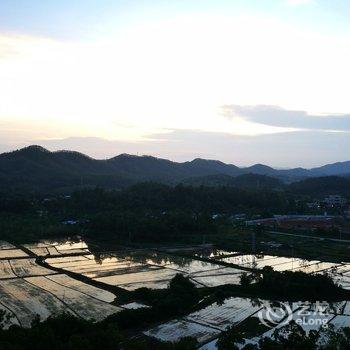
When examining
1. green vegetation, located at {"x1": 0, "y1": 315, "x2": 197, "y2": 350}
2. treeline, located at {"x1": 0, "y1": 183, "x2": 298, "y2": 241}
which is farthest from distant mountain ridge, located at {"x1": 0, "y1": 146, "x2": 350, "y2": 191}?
green vegetation, located at {"x1": 0, "y1": 315, "x2": 197, "y2": 350}

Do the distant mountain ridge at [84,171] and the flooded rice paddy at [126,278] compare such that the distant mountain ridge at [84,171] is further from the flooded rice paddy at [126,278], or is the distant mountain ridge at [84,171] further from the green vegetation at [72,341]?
the green vegetation at [72,341]

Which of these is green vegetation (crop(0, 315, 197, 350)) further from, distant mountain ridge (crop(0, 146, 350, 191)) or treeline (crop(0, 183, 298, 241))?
distant mountain ridge (crop(0, 146, 350, 191))

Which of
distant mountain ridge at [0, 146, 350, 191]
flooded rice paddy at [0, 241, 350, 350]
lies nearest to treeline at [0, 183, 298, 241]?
flooded rice paddy at [0, 241, 350, 350]

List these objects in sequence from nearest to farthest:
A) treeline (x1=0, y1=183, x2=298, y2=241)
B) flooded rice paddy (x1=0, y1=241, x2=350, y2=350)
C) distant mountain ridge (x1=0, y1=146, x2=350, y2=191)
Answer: flooded rice paddy (x1=0, y1=241, x2=350, y2=350)
treeline (x1=0, y1=183, x2=298, y2=241)
distant mountain ridge (x1=0, y1=146, x2=350, y2=191)

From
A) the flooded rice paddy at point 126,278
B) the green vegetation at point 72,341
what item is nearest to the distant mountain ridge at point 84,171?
the flooded rice paddy at point 126,278

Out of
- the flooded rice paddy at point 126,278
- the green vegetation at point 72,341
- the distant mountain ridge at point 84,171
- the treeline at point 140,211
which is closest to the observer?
the green vegetation at point 72,341

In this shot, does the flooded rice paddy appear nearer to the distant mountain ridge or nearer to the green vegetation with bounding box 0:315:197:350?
the green vegetation with bounding box 0:315:197:350

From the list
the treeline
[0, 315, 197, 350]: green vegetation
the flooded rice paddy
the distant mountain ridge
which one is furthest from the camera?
the distant mountain ridge

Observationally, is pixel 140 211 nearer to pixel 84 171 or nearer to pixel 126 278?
pixel 126 278

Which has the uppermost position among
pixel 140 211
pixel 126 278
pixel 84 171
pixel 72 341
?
pixel 84 171

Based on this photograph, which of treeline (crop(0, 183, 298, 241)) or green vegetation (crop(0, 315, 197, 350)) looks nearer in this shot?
green vegetation (crop(0, 315, 197, 350))

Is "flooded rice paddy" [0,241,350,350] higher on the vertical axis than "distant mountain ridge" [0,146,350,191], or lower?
lower

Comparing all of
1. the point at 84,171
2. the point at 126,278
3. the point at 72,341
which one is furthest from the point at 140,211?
the point at 84,171

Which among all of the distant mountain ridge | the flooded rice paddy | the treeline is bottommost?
the flooded rice paddy
